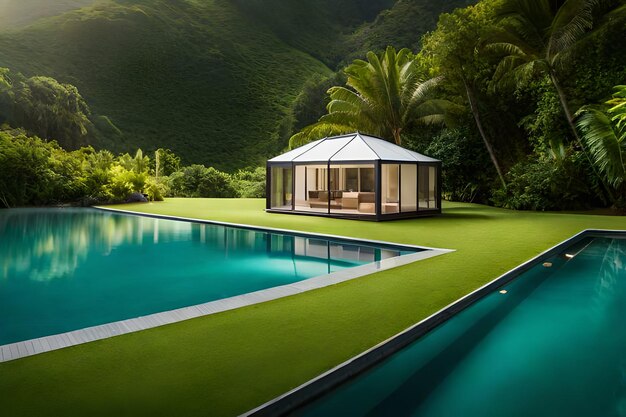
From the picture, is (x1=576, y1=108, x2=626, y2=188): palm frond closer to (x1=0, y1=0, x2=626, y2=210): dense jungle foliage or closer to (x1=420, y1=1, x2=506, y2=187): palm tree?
(x1=0, y1=0, x2=626, y2=210): dense jungle foliage

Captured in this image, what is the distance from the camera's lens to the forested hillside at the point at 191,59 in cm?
4503

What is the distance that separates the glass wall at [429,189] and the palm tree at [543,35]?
4439 millimetres

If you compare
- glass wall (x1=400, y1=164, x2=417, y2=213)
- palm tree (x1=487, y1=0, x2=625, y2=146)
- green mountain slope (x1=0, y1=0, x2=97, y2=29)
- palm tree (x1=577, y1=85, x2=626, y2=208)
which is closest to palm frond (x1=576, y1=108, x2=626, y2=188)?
palm tree (x1=577, y1=85, x2=626, y2=208)

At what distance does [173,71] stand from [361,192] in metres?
39.3

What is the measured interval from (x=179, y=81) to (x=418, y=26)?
23.2 m

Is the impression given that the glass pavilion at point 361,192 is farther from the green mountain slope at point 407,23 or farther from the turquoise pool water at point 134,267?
the green mountain slope at point 407,23

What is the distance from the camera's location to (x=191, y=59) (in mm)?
53656

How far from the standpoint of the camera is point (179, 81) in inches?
1993

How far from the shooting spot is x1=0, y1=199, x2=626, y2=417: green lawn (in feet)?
10.1

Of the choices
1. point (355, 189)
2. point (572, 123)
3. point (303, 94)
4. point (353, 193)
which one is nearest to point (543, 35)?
point (572, 123)

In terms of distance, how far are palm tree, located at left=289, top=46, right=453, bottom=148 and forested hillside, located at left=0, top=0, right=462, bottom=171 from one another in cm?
2128

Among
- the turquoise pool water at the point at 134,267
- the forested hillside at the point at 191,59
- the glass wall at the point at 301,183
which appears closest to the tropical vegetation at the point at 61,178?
the glass wall at the point at 301,183

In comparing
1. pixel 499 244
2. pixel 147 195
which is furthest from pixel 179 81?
pixel 499 244

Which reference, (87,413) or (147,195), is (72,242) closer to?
(87,413)
